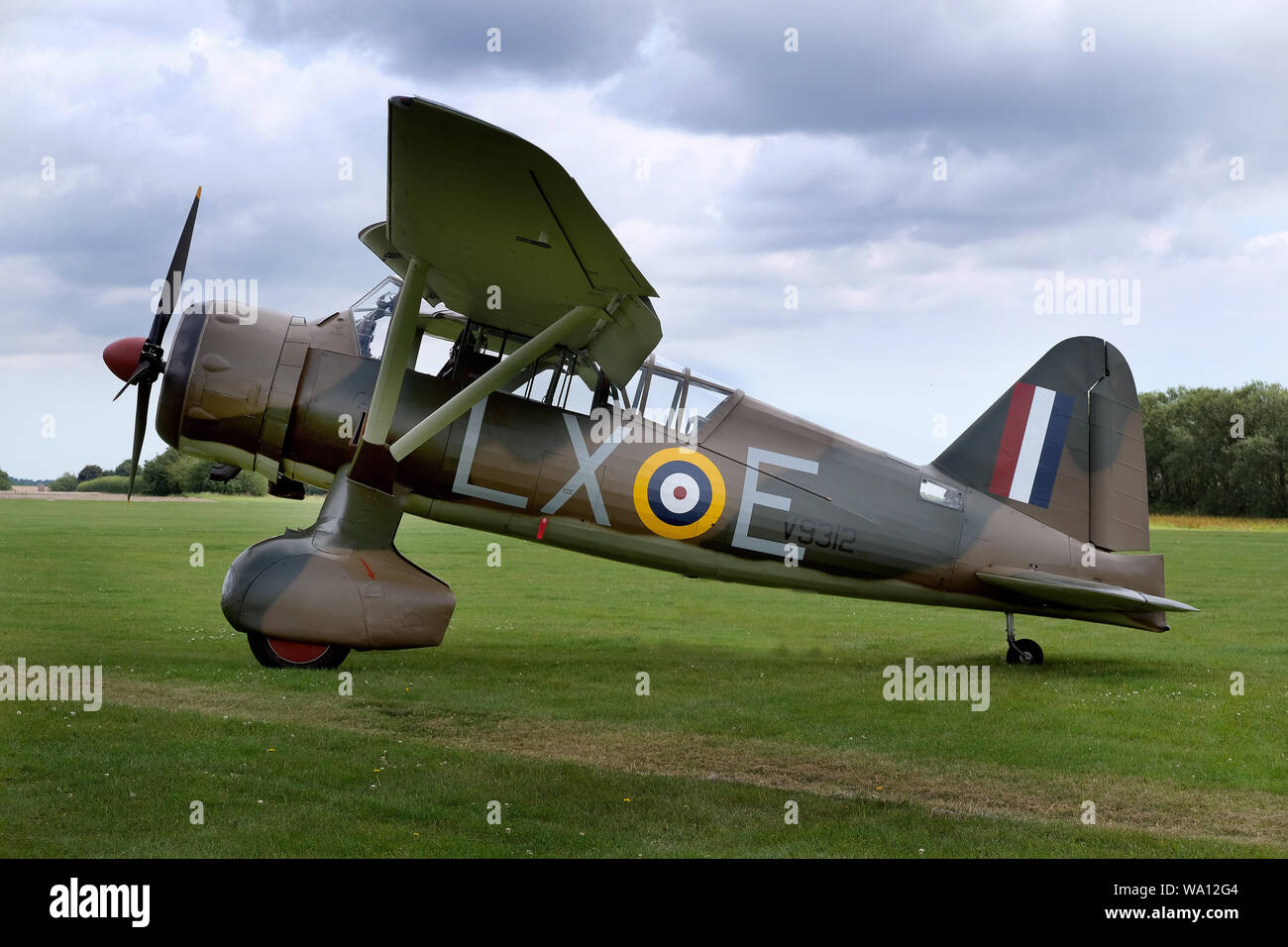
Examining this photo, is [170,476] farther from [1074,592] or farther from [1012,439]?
[1074,592]

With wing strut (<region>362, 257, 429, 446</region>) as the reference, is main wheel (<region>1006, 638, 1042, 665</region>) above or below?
below

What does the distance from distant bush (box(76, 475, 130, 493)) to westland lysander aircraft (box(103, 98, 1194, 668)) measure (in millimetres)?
76537

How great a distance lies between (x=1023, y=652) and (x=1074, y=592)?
1686 mm

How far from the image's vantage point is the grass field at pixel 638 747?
533 centimetres

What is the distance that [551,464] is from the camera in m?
9.32

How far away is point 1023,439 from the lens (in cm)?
1074

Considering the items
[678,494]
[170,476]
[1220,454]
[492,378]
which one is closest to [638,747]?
[678,494]

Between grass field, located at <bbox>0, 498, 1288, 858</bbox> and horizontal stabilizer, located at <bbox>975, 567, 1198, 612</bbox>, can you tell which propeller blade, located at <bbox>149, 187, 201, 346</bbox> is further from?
horizontal stabilizer, located at <bbox>975, 567, 1198, 612</bbox>

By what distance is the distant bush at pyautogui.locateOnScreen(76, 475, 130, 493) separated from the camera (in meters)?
81.1

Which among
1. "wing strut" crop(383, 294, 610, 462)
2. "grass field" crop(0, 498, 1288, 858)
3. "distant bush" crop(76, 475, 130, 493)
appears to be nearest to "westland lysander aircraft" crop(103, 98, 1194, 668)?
"wing strut" crop(383, 294, 610, 462)

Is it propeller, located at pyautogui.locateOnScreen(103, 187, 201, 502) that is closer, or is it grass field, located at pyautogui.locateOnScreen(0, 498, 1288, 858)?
grass field, located at pyautogui.locateOnScreen(0, 498, 1288, 858)
